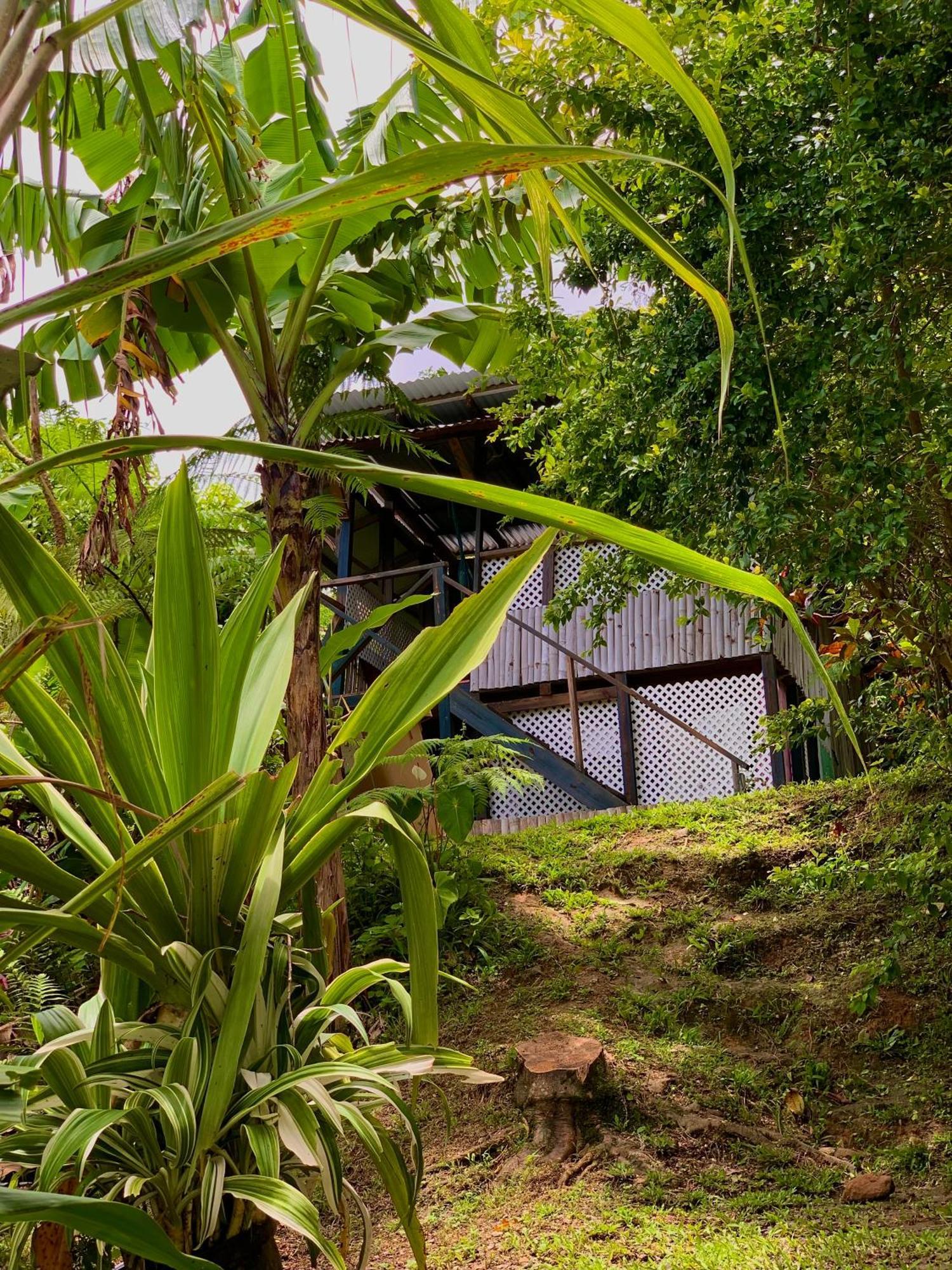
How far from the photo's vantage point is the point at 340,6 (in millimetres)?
962

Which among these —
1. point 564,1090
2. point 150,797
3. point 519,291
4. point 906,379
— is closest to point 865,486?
point 906,379

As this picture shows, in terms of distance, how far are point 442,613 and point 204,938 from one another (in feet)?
24.4

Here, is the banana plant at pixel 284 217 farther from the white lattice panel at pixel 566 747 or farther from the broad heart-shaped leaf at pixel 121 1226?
the white lattice panel at pixel 566 747

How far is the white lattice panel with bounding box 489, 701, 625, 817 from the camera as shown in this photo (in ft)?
33.3

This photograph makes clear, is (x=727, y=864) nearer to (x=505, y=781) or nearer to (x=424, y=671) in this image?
(x=505, y=781)

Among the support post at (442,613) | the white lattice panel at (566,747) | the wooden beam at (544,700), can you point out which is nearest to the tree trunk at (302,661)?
the support post at (442,613)

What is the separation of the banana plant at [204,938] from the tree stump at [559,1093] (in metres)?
2.18

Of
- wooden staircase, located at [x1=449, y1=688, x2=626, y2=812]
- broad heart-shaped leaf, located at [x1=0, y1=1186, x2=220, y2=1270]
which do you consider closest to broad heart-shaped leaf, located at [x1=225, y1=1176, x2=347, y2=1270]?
broad heart-shaped leaf, located at [x1=0, y1=1186, x2=220, y2=1270]

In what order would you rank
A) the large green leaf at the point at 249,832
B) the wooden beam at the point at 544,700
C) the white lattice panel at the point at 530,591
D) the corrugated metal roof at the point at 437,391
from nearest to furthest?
the large green leaf at the point at 249,832 < the corrugated metal roof at the point at 437,391 < the wooden beam at the point at 544,700 < the white lattice panel at the point at 530,591

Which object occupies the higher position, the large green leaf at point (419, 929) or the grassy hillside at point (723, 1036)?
the large green leaf at point (419, 929)

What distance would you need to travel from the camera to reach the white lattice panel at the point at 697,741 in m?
9.82

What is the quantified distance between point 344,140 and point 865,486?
279 cm

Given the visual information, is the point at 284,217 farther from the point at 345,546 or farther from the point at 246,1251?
the point at 345,546

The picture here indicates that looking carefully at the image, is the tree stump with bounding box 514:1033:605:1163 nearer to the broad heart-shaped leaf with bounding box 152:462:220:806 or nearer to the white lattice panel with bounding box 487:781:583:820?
the broad heart-shaped leaf with bounding box 152:462:220:806
